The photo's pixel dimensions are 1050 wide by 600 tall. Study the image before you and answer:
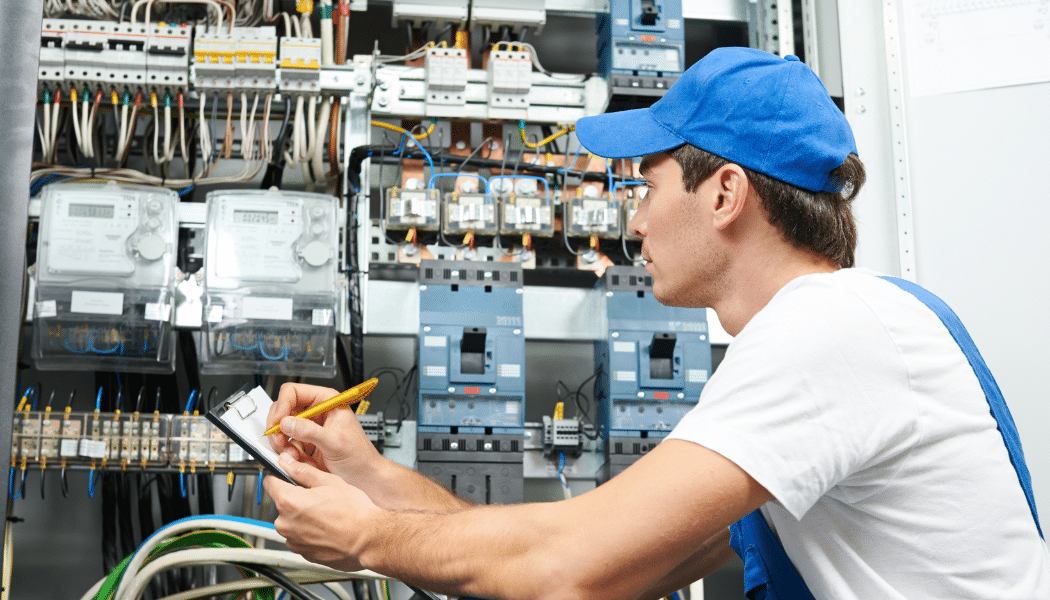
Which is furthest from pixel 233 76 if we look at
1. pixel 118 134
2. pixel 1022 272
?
pixel 1022 272

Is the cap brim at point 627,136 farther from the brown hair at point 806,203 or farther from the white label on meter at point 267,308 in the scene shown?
the white label on meter at point 267,308

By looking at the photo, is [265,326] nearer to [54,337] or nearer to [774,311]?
[54,337]

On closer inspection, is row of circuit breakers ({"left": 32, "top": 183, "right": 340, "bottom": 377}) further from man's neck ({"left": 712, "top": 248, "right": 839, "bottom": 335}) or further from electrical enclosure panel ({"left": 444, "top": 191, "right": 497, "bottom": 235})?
man's neck ({"left": 712, "top": 248, "right": 839, "bottom": 335})

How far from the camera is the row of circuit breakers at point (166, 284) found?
2.48 metres

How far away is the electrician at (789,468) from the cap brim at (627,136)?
0.08 meters

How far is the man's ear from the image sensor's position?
124cm

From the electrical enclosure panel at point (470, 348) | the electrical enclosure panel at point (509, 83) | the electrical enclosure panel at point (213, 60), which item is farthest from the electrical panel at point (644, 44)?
the electrical enclosure panel at point (213, 60)

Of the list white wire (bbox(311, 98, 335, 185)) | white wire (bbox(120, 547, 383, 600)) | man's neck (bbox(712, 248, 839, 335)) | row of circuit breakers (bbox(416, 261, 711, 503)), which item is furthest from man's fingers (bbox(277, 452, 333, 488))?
white wire (bbox(311, 98, 335, 185))

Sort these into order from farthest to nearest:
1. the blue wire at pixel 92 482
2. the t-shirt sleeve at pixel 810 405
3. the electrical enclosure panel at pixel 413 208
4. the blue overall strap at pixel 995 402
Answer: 1. the electrical enclosure panel at pixel 413 208
2. the blue wire at pixel 92 482
3. the blue overall strap at pixel 995 402
4. the t-shirt sleeve at pixel 810 405

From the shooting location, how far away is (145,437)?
2.44 meters

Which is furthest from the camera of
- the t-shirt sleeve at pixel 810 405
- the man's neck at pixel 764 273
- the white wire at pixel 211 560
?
the white wire at pixel 211 560

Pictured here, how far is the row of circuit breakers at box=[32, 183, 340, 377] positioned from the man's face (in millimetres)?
1437

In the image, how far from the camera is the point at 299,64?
2705 mm

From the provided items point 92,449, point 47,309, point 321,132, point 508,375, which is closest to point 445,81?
point 321,132
